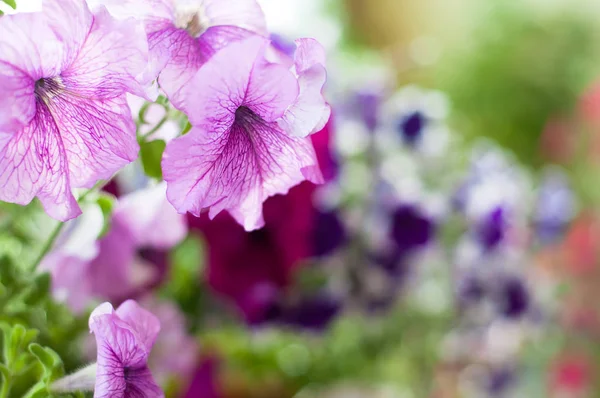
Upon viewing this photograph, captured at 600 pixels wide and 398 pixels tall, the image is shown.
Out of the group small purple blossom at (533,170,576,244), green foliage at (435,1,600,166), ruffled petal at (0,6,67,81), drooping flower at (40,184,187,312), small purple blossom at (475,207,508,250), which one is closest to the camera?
ruffled petal at (0,6,67,81)

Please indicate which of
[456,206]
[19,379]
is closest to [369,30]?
[456,206]

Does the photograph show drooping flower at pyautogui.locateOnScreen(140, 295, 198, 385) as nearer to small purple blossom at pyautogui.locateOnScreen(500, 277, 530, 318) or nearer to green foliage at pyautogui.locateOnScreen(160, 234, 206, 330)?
green foliage at pyautogui.locateOnScreen(160, 234, 206, 330)

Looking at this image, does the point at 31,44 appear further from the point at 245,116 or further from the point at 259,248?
the point at 259,248

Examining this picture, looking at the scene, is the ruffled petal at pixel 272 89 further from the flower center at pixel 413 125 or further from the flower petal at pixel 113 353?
the flower center at pixel 413 125

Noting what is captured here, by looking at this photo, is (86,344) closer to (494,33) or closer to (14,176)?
(14,176)

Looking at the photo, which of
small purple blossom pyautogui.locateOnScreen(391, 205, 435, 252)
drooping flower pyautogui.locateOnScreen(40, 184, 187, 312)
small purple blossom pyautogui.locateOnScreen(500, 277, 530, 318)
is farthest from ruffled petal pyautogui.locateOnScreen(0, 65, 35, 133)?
small purple blossom pyautogui.locateOnScreen(500, 277, 530, 318)

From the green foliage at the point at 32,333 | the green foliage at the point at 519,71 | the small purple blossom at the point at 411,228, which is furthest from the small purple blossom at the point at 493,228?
the green foliage at the point at 519,71
